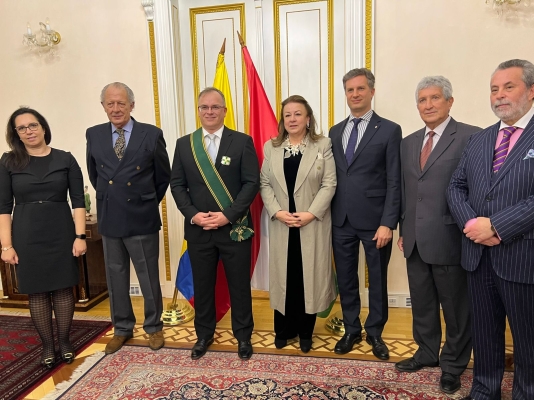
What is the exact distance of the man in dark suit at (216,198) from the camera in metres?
2.56

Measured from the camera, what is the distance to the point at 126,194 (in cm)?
263

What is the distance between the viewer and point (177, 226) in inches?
149

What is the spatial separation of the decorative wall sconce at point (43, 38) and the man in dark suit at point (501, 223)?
3.41m

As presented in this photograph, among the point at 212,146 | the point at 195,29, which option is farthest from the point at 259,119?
the point at 195,29

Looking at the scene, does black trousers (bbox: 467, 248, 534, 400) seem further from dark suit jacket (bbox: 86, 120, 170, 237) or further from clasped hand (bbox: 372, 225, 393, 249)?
dark suit jacket (bbox: 86, 120, 170, 237)

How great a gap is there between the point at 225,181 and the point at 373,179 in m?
0.85

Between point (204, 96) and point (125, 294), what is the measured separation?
136 centimetres

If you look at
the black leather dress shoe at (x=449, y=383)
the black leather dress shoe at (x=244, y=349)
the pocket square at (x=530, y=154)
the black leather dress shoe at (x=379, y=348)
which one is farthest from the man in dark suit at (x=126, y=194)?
the pocket square at (x=530, y=154)

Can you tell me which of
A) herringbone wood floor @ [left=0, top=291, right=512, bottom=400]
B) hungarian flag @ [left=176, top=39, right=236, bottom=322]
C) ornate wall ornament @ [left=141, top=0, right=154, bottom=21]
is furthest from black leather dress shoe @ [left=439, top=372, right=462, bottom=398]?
ornate wall ornament @ [left=141, top=0, right=154, bottom=21]

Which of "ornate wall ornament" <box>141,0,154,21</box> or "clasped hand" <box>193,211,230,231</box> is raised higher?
"ornate wall ornament" <box>141,0,154,21</box>

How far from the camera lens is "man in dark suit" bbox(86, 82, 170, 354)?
2.62m

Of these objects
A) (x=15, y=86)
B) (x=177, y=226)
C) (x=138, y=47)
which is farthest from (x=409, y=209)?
(x=15, y=86)

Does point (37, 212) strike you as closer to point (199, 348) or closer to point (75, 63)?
point (199, 348)

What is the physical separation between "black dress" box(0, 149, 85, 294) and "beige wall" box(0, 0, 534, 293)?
1.31m
